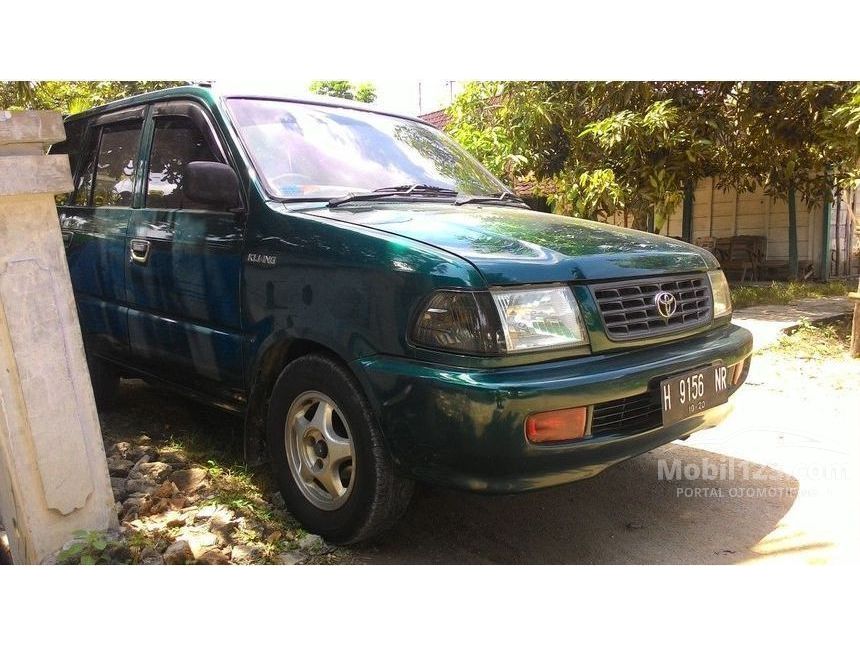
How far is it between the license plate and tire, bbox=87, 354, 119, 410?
3.35 meters

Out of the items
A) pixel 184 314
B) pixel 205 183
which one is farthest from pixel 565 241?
pixel 184 314

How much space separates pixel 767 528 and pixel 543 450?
1.46 m

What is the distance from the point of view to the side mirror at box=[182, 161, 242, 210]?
278 centimetres

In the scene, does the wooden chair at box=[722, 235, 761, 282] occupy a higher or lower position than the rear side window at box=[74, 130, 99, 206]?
lower

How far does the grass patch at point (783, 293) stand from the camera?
8.95m

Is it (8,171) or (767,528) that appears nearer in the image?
(8,171)

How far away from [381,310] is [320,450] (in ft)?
2.21

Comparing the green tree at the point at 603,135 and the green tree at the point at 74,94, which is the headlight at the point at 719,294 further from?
the green tree at the point at 74,94

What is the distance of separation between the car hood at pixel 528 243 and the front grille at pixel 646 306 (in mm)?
49

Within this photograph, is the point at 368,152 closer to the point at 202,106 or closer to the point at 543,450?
the point at 202,106

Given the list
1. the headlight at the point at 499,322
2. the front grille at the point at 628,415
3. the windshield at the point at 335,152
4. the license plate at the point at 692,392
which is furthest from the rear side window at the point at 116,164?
the license plate at the point at 692,392

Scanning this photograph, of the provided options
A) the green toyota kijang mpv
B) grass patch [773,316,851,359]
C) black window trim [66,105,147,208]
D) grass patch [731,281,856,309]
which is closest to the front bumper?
the green toyota kijang mpv

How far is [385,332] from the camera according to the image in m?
2.31

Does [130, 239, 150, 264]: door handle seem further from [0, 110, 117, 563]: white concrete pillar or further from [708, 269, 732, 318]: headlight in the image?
[708, 269, 732, 318]: headlight
